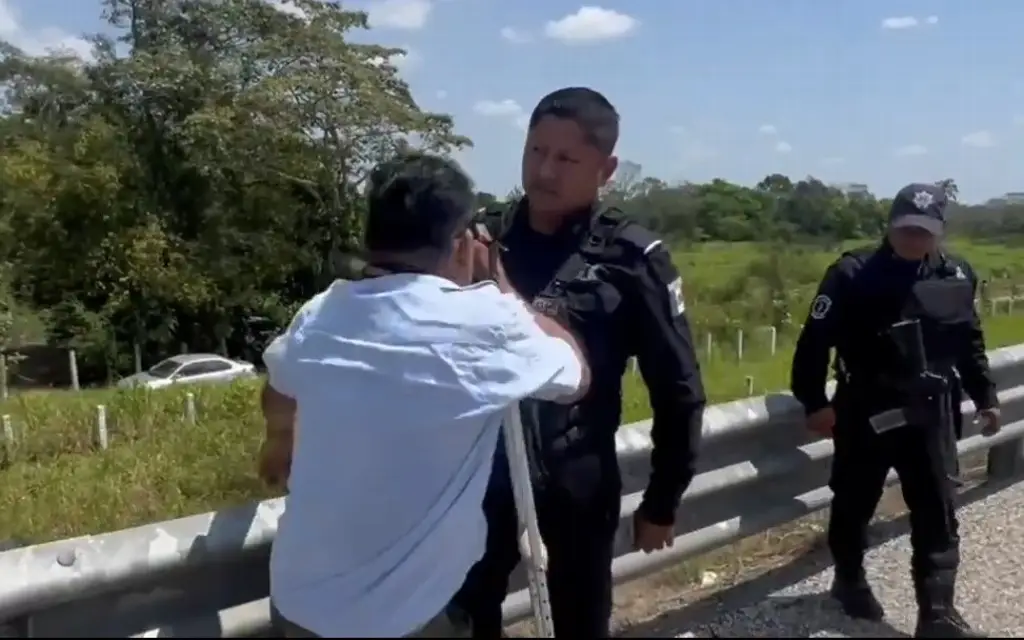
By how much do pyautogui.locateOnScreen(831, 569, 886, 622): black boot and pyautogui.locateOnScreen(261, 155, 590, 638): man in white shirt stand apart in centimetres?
251

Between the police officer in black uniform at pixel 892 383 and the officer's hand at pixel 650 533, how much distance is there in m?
1.41

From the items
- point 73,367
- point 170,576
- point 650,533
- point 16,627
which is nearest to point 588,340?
point 650,533

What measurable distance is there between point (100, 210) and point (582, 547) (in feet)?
119

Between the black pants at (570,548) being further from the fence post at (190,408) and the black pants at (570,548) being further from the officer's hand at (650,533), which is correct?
the fence post at (190,408)

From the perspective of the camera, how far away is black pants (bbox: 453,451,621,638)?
8.66 ft

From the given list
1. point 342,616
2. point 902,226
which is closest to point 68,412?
point 902,226

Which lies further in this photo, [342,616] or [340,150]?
[340,150]

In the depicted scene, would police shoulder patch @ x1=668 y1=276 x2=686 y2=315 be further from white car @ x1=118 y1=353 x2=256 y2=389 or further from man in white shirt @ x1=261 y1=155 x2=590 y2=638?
white car @ x1=118 y1=353 x2=256 y2=389

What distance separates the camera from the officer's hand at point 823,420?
4.38 m

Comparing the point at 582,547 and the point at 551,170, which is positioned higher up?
the point at 551,170

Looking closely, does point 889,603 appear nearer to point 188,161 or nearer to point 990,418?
point 990,418

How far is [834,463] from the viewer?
4469mm

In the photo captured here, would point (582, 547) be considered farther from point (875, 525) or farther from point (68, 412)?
point (68, 412)

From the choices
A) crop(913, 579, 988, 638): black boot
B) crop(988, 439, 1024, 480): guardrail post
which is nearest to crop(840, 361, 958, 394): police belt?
crop(913, 579, 988, 638): black boot
